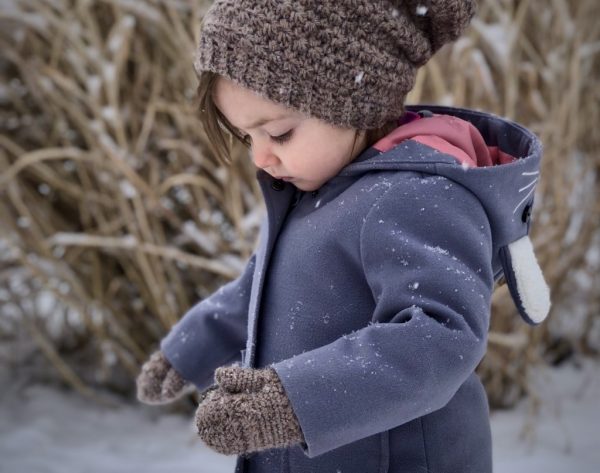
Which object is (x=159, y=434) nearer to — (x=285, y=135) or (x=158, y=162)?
(x=158, y=162)

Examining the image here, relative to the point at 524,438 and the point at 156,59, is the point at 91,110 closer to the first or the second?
the point at 156,59

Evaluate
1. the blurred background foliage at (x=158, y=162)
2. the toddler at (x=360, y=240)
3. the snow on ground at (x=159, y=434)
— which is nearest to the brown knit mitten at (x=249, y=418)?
the toddler at (x=360, y=240)

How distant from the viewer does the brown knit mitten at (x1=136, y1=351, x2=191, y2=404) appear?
1.41 m

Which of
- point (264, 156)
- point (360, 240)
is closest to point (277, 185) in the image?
point (264, 156)

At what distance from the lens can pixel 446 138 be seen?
1172mm

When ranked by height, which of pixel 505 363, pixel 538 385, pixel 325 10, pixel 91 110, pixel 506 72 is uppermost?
pixel 325 10

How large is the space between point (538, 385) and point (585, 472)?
1.63ft

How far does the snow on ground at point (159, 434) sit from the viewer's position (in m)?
2.48

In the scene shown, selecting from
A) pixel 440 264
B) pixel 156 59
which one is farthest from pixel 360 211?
pixel 156 59

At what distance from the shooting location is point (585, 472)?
2.36 metres

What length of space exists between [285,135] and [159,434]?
6.16ft

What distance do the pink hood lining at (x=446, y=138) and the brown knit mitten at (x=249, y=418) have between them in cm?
43

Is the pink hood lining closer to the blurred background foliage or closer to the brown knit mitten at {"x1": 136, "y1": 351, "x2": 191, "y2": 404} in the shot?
the brown knit mitten at {"x1": 136, "y1": 351, "x2": 191, "y2": 404}

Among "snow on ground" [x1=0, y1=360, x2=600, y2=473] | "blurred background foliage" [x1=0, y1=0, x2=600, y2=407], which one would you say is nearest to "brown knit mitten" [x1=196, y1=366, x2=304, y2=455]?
"blurred background foliage" [x1=0, y1=0, x2=600, y2=407]
